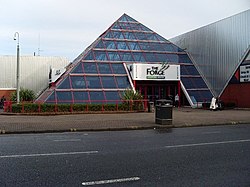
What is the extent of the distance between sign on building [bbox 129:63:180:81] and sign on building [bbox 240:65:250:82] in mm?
6309

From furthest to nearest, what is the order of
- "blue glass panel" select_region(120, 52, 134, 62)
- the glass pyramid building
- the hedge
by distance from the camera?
"blue glass panel" select_region(120, 52, 134, 62) → the glass pyramid building → the hedge

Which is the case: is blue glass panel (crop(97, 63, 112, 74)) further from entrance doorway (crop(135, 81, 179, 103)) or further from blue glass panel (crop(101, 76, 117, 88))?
entrance doorway (crop(135, 81, 179, 103))

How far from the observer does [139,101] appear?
2419cm

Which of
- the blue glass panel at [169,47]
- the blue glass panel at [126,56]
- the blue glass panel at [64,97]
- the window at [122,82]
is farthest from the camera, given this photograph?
the blue glass panel at [169,47]

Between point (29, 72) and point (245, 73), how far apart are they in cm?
2997

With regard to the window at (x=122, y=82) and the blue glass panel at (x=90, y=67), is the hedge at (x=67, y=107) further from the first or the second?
the blue glass panel at (x=90, y=67)

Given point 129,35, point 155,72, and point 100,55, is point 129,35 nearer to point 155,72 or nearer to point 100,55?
point 100,55

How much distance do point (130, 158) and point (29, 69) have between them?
3971cm

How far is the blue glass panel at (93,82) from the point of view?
91.3 feet

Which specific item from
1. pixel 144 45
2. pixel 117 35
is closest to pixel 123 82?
pixel 144 45

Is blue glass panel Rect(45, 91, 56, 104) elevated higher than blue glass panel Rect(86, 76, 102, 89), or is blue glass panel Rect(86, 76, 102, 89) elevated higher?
blue glass panel Rect(86, 76, 102, 89)

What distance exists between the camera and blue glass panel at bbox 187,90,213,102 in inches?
1248

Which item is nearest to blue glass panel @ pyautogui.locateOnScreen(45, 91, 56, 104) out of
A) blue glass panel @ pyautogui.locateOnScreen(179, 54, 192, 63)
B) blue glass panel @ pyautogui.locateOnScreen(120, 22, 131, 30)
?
blue glass panel @ pyautogui.locateOnScreen(120, 22, 131, 30)

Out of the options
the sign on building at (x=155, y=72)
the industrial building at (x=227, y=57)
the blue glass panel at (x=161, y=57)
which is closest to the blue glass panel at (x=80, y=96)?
the sign on building at (x=155, y=72)
